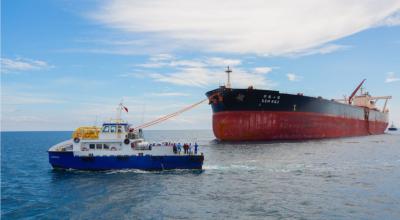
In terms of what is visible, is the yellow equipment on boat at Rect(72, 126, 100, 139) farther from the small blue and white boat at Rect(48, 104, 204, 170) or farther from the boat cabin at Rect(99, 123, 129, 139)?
the boat cabin at Rect(99, 123, 129, 139)

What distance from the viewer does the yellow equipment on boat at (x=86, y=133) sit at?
3434 cm

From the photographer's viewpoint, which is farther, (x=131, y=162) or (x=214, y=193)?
(x=131, y=162)

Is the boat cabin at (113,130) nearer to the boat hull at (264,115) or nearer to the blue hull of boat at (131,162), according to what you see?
the blue hull of boat at (131,162)

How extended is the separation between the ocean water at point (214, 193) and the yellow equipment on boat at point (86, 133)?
3.51 m

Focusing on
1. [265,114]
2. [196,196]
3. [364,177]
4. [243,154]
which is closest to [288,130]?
[265,114]

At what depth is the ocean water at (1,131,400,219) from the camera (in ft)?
68.2

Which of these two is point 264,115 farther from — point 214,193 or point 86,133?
point 214,193

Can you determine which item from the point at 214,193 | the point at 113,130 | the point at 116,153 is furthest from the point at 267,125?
the point at 214,193

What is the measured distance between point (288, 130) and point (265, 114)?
6.94 meters

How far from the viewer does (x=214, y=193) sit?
83.1 feet

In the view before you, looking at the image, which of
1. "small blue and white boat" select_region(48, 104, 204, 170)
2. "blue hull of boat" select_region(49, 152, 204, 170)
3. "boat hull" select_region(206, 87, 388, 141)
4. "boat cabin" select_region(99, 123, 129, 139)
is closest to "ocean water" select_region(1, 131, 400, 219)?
"blue hull of boat" select_region(49, 152, 204, 170)

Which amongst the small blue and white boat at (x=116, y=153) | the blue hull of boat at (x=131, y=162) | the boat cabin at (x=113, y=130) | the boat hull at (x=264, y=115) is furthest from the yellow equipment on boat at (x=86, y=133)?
the boat hull at (x=264, y=115)

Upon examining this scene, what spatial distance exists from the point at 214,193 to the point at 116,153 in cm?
1228

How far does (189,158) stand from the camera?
33.7 meters
